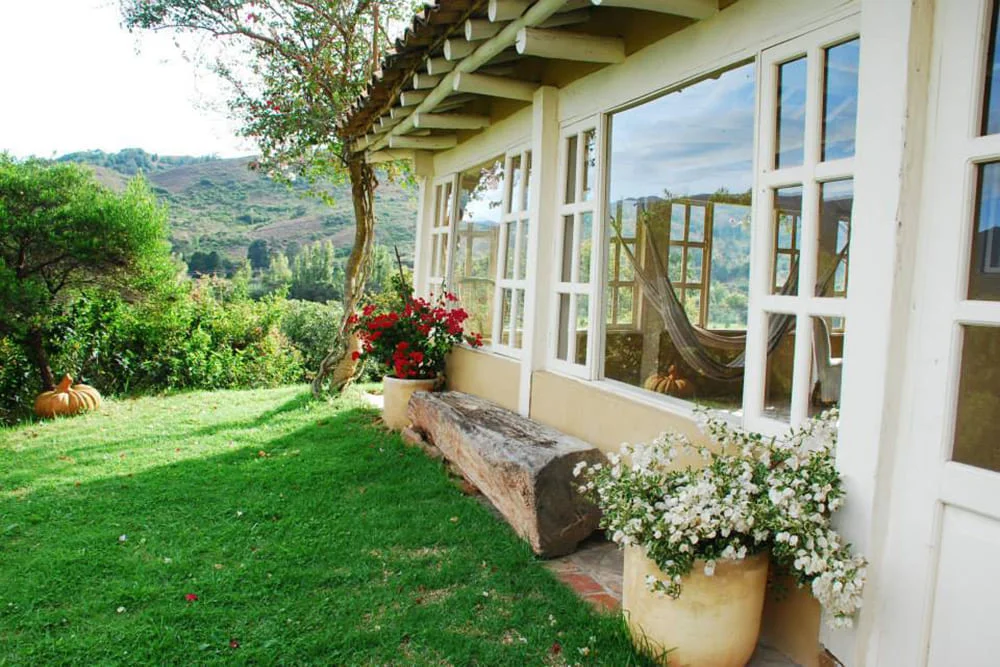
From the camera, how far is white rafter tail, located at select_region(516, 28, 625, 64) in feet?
10.7

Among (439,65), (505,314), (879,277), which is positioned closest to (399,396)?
(505,314)

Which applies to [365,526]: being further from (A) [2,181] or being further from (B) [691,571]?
(A) [2,181]

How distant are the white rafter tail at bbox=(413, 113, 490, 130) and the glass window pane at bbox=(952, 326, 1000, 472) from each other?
3973mm

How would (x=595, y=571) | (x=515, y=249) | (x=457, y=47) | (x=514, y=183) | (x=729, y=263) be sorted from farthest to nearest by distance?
(x=514, y=183), (x=515, y=249), (x=729, y=263), (x=457, y=47), (x=595, y=571)

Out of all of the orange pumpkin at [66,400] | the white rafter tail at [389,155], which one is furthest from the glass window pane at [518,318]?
the orange pumpkin at [66,400]

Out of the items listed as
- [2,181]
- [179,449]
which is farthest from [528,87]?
[2,181]

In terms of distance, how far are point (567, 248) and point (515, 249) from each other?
0.73 metres

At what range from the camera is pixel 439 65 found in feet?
13.0

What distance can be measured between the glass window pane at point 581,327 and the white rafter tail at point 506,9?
1.57 m

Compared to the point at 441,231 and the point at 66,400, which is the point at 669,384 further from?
the point at 66,400

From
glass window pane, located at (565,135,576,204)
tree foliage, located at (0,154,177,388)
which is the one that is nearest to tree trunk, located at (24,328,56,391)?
tree foliage, located at (0,154,177,388)

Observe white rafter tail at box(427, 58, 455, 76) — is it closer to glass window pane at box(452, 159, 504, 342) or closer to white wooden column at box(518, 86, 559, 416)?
white wooden column at box(518, 86, 559, 416)

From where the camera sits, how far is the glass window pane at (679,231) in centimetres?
376

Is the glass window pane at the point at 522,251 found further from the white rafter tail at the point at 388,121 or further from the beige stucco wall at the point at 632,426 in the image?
the white rafter tail at the point at 388,121
